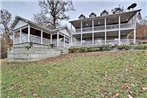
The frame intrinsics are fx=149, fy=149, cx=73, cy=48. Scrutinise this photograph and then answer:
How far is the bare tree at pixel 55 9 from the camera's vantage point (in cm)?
3084

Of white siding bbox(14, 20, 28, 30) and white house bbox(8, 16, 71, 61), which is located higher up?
white siding bbox(14, 20, 28, 30)

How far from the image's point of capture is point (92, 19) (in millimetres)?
24359

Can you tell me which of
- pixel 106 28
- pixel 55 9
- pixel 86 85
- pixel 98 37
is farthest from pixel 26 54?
pixel 55 9

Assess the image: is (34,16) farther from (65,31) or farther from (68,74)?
(68,74)

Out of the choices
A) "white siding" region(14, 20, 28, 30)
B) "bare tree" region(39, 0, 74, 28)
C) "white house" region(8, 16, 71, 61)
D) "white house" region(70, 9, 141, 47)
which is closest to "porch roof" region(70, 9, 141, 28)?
"white house" region(70, 9, 141, 47)

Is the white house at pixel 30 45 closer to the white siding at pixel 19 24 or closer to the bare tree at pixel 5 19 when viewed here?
the white siding at pixel 19 24

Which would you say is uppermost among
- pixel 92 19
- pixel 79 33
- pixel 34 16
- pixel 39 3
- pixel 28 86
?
pixel 39 3

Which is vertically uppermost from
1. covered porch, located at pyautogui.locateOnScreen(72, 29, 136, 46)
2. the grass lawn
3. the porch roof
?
the porch roof

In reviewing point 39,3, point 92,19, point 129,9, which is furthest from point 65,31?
point 39,3

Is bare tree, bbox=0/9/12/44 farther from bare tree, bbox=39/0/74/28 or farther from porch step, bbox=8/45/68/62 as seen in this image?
porch step, bbox=8/45/68/62

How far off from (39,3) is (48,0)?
6.60 feet

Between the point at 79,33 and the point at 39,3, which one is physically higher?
the point at 39,3

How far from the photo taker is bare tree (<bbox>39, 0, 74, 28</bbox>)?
30844 millimetres

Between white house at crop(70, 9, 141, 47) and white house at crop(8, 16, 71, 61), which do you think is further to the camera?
white house at crop(70, 9, 141, 47)
